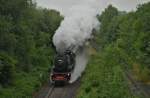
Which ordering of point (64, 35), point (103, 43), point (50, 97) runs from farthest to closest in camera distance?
point (103, 43)
point (64, 35)
point (50, 97)

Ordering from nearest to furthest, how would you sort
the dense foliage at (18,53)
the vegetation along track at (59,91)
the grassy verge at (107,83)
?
the grassy verge at (107,83) < the dense foliage at (18,53) < the vegetation along track at (59,91)

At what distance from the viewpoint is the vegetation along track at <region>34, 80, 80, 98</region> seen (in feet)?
109

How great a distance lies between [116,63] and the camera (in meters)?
38.8

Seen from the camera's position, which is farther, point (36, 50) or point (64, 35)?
point (36, 50)

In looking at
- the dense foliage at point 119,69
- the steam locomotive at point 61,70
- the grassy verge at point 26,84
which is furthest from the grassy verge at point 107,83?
the grassy verge at point 26,84

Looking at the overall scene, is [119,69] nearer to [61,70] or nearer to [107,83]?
[61,70]

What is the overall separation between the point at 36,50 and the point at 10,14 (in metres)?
10.7

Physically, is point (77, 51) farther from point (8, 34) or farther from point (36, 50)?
point (8, 34)

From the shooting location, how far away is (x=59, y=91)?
34969 mm

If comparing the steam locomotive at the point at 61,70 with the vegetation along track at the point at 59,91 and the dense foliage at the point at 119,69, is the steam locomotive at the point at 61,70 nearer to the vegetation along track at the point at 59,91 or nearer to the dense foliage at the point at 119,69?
the vegetation along track at the point at 59,91

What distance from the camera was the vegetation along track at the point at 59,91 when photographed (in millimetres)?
33312

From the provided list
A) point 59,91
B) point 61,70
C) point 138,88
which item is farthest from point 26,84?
point 138,88

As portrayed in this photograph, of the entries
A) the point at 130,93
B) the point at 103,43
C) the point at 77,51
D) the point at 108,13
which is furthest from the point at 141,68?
the point at 108,13

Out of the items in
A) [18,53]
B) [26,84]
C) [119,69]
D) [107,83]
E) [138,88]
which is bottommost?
[138,88]
